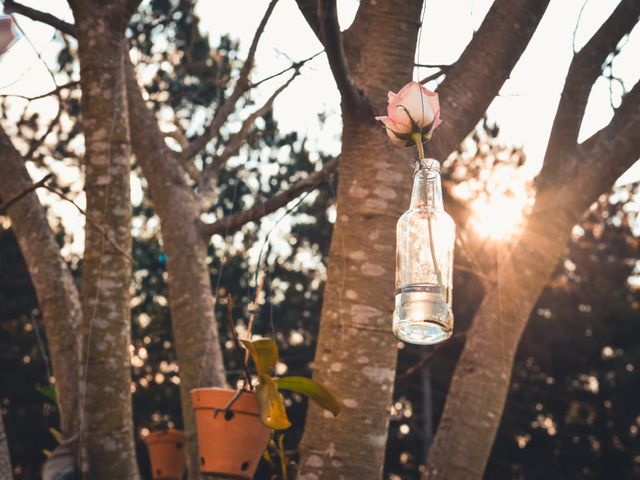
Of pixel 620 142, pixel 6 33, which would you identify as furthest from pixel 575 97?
pixel 6 33

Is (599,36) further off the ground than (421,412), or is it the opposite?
(599,36)

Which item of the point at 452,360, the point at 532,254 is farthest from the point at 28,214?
the point at 452,360

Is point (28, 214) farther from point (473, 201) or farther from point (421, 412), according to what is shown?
point (421, 412)

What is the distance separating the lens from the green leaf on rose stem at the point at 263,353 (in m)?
2.60

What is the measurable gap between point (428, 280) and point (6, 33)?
3.21 ft

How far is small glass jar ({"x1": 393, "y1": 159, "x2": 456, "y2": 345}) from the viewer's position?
5.35 feet

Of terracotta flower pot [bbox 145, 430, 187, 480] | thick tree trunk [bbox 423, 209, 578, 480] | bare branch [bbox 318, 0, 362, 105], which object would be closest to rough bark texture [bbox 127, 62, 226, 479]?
terracotta flower pot [bbox 145, 430, 187, 480]

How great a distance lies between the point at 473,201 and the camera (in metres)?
13.2

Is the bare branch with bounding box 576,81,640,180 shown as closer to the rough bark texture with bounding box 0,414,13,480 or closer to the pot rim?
the pot rim

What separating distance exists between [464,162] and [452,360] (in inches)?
155

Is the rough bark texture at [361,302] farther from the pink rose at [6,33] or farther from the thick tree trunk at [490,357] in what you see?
the pink rose at [6,33]

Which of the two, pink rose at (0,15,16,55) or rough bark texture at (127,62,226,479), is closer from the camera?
pink rose at (0,15,16,55)

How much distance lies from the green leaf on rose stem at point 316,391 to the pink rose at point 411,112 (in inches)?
44.3

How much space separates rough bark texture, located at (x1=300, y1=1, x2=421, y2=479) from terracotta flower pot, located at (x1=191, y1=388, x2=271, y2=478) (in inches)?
7.5
